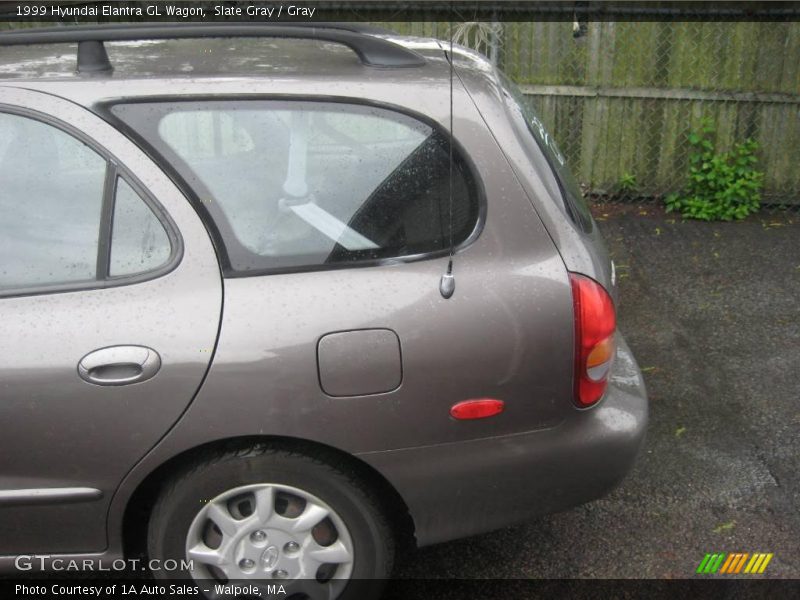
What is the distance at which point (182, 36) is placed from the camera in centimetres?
250

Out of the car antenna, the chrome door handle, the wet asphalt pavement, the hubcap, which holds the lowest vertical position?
the wet asphalt pavement

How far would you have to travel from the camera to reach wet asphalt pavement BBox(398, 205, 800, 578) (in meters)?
3.19

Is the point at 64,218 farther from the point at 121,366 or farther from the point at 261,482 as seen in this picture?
the point at 261,482

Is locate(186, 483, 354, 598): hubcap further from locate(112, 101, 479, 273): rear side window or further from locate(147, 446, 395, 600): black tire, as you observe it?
locate(112, 101, 479, 273): rear side window

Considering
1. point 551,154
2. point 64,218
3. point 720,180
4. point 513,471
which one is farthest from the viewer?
point 720,180

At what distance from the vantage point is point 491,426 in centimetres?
253

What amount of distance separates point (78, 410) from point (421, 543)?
41.9 inches

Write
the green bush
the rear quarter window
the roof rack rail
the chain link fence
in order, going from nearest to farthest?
the roof rack rail
the rear quarter window
the chain link fence
the green bush

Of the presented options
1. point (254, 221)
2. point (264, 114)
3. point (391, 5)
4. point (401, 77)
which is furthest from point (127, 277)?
point (391, 5)

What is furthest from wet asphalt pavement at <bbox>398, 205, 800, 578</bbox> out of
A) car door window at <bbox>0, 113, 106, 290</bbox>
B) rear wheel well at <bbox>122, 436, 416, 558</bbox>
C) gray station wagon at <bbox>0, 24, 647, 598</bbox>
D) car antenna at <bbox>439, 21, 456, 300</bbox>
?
car door window at <bbox>0, 113, 106, 290</bbox>

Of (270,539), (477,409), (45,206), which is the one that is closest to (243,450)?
(270,539)

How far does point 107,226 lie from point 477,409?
115 cm

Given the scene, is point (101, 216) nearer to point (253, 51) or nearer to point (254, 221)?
point (254, 221)

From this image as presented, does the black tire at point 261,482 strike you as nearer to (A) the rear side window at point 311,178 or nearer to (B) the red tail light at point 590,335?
(A) the rear side window at point 311,178
